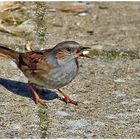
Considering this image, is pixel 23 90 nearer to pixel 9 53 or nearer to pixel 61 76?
pixel 9 53

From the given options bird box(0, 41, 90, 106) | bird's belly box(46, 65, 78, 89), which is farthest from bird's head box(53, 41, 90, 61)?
bird's belly box(46, 65, 78, 89)

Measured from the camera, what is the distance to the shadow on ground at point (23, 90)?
5992mm

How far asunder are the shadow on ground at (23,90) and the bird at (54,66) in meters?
0.14

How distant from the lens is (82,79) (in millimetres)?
6352

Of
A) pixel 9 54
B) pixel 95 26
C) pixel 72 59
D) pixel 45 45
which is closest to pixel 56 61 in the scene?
pixel 72 59

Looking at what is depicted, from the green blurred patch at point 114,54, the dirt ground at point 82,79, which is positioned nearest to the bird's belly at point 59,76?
the dirt ground at point 82,79

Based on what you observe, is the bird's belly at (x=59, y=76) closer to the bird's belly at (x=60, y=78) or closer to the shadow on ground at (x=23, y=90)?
the bird's belly at (x=60, y=78)

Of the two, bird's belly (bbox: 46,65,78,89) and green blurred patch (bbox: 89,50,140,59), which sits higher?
bird's belly (bbox: 46,65,78,89)

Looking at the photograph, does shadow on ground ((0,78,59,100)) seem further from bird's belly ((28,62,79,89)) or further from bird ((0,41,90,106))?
bird's belly ((28,62,79,89))

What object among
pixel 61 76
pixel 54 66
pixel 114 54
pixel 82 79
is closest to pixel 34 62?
Answer: pixel 54 66

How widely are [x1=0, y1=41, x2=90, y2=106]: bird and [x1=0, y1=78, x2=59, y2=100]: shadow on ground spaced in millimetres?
142

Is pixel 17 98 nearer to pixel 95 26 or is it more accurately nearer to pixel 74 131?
pixel 74 131

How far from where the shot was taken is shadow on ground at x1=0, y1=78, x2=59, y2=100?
599cm

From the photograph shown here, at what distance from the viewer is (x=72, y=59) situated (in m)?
5.69
